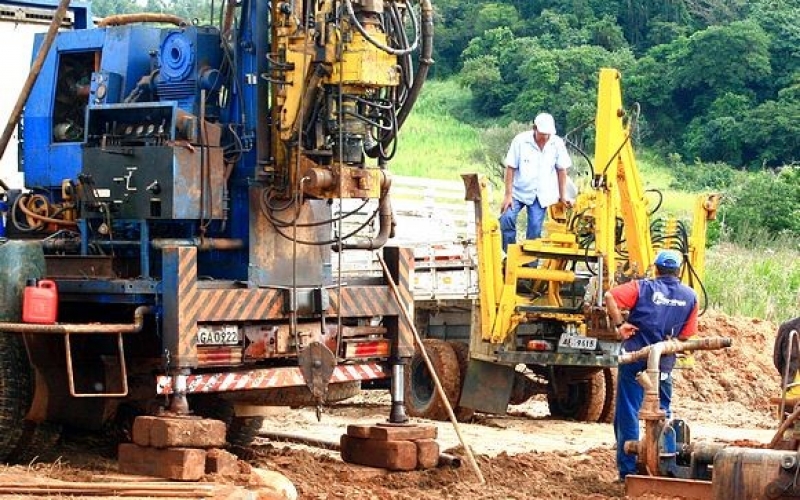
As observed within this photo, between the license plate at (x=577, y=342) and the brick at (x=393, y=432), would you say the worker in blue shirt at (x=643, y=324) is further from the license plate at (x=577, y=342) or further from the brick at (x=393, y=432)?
the license plate at (x=577, y=342)

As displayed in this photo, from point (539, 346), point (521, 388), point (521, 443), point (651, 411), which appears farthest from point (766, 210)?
point (651, 411)

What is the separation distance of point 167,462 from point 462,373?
20.3 feet

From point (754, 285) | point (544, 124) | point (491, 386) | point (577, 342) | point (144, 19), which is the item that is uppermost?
point (144, 19)

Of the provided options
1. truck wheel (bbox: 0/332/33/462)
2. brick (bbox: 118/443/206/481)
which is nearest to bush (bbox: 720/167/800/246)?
truck wheel (bbox: 0/332/33/462)

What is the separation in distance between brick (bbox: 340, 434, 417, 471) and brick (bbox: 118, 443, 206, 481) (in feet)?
5.66

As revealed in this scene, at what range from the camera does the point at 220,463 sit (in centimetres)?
1127

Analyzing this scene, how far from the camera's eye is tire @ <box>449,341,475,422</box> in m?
16.9

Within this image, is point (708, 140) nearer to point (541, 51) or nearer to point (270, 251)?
point (541, 51)

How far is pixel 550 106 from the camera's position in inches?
1821

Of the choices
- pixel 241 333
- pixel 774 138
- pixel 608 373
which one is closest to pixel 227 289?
pixel 241 333

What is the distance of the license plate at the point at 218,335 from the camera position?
11766mm

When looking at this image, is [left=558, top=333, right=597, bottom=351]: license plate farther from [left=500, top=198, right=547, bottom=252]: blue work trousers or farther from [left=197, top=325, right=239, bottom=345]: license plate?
[left=197, top=325, right=239, bottom=345]: license plate

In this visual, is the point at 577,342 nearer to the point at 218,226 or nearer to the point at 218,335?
the point at 218,226

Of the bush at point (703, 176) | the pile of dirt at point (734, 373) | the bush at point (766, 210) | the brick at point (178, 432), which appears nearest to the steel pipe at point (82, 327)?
the brick at point (178, 432)
